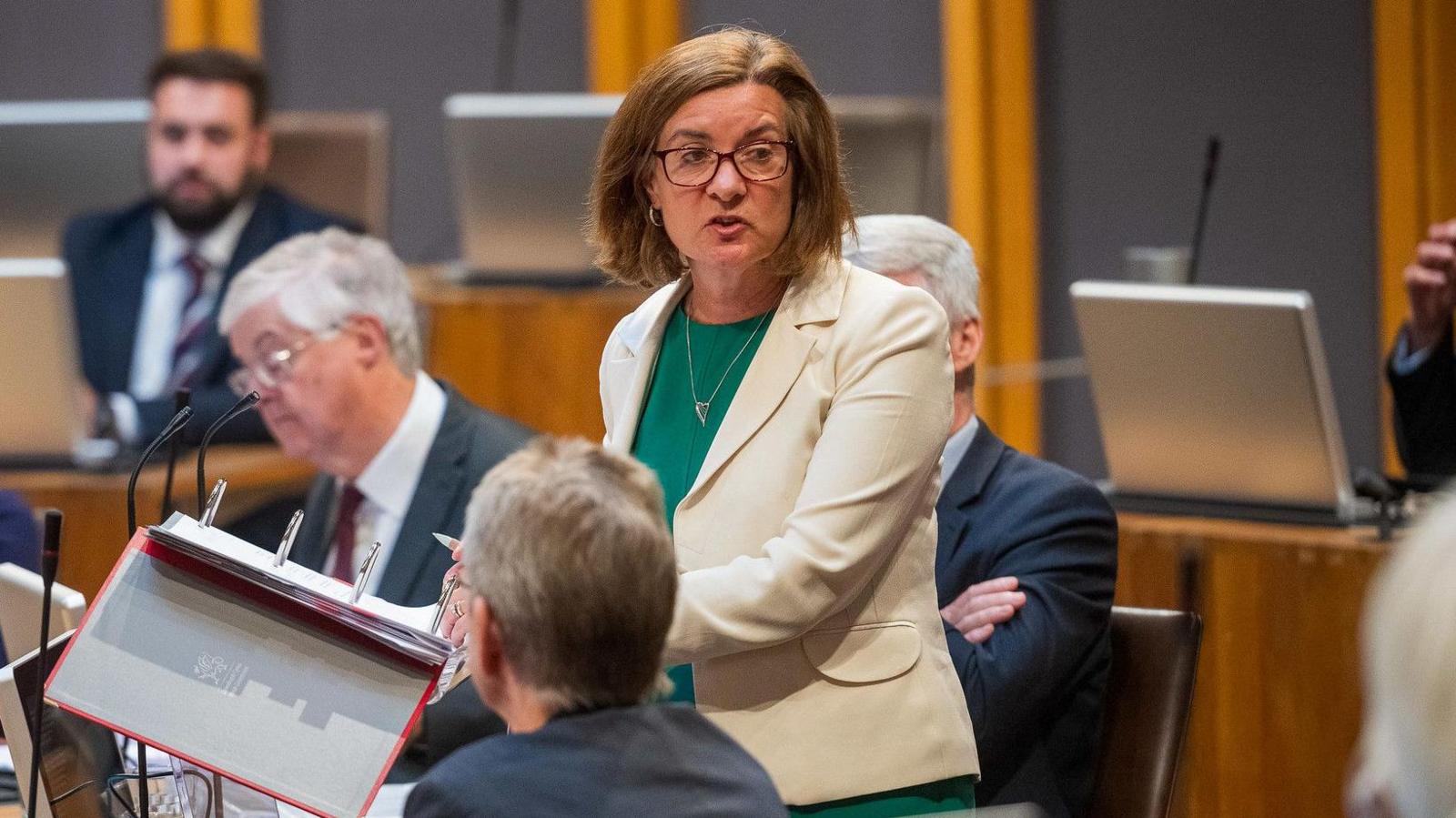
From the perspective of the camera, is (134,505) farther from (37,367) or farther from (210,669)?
(37,367)

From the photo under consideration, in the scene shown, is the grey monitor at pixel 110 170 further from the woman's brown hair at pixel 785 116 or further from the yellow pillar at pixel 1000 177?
the woman's brown hair at pixel 785 116

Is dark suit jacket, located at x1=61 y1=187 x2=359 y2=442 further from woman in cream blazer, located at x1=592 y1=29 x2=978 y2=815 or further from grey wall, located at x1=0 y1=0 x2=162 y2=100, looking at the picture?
woman in cream blazer, located at x1=592 y1=29 x2=978 y2=815

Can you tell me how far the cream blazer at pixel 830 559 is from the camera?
1890 millimetres

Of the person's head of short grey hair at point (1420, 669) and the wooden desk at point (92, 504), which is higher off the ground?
the person's head of short grey hair at point (1420, 669)

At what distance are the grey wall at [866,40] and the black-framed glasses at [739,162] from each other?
152 inches

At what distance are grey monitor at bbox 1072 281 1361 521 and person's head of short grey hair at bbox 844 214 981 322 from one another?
2.23ft

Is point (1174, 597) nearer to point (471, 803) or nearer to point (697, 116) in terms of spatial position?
point (697, 116)

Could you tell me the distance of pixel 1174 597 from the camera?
328cm

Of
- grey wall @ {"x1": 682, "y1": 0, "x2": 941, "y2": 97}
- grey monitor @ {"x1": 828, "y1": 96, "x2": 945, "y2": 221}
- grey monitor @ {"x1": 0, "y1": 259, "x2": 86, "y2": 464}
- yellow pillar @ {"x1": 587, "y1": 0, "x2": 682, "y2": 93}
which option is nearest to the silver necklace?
grey monitor @ {"x1": 0, "y1": 259, "x2": 86, "y2": 464}

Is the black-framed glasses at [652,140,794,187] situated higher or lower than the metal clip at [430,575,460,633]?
higher

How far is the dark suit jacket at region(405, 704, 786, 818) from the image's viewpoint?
4.79 ft

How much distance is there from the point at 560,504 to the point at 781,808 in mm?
303

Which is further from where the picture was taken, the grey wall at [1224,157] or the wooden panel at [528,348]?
the grey wall at [1224,157]

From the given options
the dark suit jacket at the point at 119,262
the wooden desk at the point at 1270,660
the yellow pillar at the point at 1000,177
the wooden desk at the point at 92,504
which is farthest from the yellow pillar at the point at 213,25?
the wooden desk at the point at 1270,660
